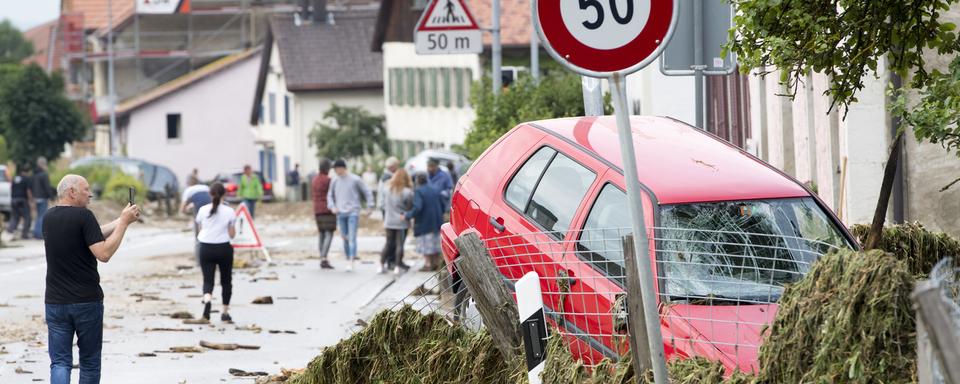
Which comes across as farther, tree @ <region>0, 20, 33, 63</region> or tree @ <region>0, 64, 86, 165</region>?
tree @ <region>0, 20, 33, 63</region>

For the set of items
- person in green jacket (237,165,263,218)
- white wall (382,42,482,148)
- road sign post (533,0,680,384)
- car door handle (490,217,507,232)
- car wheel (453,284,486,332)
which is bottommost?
car wheel (453,284,486,332)

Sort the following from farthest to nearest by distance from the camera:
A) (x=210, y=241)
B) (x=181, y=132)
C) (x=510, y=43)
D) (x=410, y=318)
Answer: (x=181, y=132), (x=510, y=43), (x=210, y=241), (x=410, y=318)

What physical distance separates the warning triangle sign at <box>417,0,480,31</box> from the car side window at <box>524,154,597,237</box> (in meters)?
11.1

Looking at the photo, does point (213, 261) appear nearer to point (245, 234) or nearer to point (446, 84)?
point (245, 234)

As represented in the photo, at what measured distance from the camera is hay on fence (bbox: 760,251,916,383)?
5605mm

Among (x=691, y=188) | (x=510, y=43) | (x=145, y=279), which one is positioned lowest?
(x=145, y=279)

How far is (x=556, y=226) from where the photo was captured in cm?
917

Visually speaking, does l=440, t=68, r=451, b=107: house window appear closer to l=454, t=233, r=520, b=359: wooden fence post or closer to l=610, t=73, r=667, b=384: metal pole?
l=454, t=233, r=520, b=359: wooden fence post

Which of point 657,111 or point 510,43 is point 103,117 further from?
point 657,111

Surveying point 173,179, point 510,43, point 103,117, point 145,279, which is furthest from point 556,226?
point 103,117

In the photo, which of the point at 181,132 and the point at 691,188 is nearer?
the point at 691,188

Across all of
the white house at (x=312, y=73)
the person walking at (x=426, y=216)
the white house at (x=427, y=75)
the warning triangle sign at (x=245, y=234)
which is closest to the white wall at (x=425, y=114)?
the white house at (x=427, y=75)

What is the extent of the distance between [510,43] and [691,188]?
41042 millimetres

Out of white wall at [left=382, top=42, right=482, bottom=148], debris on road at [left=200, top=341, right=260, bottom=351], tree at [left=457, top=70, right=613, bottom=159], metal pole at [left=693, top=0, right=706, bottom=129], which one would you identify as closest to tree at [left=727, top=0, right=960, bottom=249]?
metal pole at [left=693, top=0, right=706, bottom=129]
